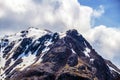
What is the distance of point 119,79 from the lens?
114 m

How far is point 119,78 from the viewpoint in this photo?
114625 mm

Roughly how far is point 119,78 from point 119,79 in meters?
0.69
